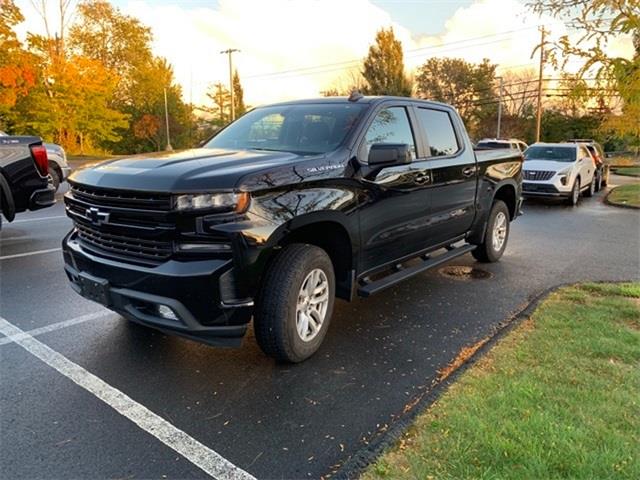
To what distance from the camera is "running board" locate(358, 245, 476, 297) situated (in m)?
4.18

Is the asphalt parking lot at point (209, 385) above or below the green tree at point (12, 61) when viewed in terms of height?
below

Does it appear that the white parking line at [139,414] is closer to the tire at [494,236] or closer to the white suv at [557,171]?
the tire at [494,236]

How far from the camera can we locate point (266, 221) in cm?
321

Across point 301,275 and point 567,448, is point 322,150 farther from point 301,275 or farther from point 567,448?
point 567,448

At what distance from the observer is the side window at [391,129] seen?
435 cm

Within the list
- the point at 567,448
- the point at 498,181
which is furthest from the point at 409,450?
the point at 498,181

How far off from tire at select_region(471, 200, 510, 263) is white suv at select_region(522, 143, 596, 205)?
682 centimetres

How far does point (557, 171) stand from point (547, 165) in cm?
45

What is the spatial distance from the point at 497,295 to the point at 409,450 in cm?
326

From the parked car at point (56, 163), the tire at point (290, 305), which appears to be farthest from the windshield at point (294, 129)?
the parked car at point (56, 163)

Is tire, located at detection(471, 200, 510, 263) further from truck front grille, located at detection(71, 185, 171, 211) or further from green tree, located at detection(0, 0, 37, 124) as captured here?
green tree, located at detection(0, 0, 37, 124)

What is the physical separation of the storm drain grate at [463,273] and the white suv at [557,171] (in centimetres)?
755

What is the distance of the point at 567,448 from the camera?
2.56 m

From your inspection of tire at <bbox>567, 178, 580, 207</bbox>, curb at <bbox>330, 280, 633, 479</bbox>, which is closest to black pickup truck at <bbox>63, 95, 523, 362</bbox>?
curb at <bbox>330, 280, 633, 479</bbox>
